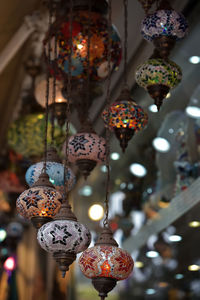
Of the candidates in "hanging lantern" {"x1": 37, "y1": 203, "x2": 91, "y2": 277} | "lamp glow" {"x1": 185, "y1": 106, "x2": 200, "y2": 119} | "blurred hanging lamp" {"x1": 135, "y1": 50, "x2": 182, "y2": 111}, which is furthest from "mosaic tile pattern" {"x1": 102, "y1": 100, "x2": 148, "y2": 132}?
"lamp glow" {"x1": 185, "y1": 106, "x2": 200, "y2": 119}

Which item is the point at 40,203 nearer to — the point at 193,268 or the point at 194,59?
the point at 194,59

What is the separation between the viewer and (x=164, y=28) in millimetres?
2471

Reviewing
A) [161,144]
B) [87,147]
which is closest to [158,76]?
[87,147]

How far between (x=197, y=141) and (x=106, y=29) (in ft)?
2.79

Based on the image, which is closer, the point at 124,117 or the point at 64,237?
the point at 64,237

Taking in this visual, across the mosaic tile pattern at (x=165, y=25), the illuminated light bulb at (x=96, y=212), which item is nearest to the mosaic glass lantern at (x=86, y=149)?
the mosaic tile pattern at (x=165, y=25)

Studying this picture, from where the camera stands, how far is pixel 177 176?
12.0 feet

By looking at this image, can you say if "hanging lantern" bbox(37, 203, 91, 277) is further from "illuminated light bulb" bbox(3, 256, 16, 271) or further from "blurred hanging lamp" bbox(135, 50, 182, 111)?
"illuminated light bulb" bbox(3, 256, 16, 271)

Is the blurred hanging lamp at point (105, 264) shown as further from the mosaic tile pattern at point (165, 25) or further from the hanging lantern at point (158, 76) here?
the mosaic tile pattern at point (165, 25)

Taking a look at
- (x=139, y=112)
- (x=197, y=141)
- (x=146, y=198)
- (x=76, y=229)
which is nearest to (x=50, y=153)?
(x=139, y=112)

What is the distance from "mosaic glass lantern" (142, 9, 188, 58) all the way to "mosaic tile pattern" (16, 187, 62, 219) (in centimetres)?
66

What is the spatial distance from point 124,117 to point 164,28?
38 cm

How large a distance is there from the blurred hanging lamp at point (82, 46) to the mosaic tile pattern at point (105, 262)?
97 centimetres

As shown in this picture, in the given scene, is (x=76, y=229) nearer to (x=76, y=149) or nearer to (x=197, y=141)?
(x=76, y=149)
